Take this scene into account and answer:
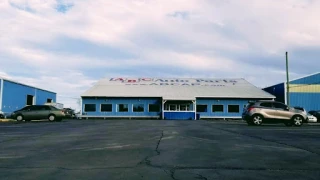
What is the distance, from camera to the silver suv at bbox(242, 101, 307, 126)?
23.1m

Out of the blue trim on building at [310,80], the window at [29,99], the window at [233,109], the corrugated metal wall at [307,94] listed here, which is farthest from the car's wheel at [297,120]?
the window at [29,99]

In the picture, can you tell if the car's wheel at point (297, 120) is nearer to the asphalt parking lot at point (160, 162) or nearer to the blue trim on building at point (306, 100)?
the asphalt parking lot at point (160, 162)

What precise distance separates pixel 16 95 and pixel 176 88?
21716 millimetres

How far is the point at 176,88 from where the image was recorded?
49500 mm

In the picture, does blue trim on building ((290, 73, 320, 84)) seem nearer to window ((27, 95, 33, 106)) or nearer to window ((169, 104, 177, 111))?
window ((169, 104, 177, 111))

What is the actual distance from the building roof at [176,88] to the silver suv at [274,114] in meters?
20.6

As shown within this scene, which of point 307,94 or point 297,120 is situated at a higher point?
point 307,94

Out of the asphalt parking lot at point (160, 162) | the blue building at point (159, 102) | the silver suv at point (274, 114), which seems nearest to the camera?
the asphalt parking lot at point (160, 162)

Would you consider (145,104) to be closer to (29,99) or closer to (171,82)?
(171,82)

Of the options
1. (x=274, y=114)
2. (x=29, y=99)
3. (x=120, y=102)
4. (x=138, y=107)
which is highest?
(x=29, y=99)

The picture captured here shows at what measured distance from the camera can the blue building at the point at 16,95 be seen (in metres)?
40.0

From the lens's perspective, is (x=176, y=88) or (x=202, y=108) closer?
(x=202, y=108)

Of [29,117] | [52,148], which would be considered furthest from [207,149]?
[29,117]

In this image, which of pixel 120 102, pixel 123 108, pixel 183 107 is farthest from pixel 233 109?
pixel 120 102
